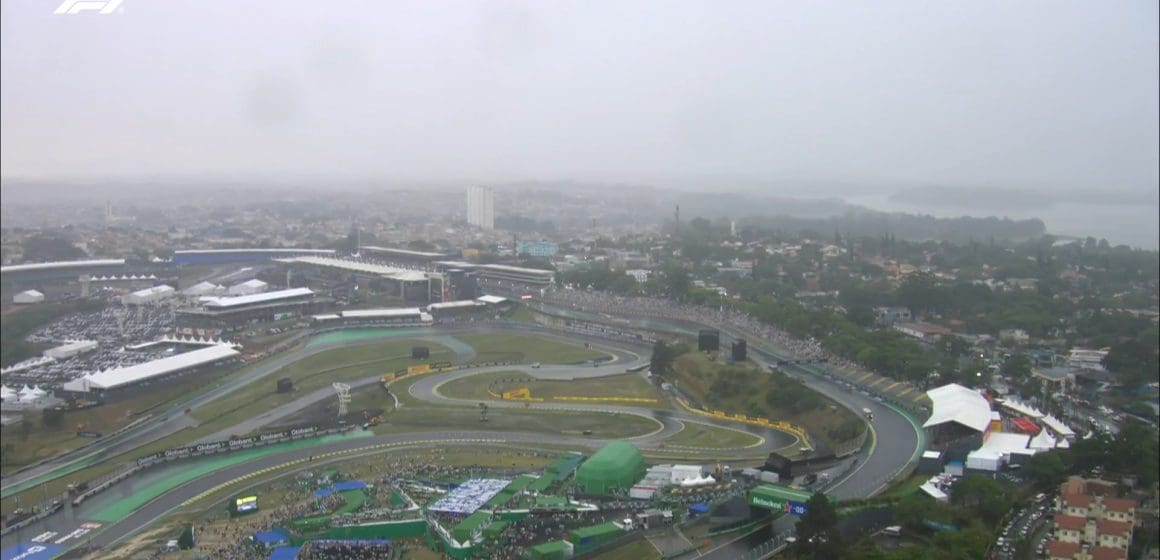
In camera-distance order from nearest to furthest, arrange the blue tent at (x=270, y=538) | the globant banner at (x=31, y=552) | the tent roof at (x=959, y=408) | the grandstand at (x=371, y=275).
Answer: the blue tent at (x=270, y=538)
the globant banner at (x=31, y=552)
the tent roof at (x=959, y=408)
the grandstand at (x=371, y=275)

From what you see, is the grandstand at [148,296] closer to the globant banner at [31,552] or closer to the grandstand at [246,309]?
the grandstand at [246,309]

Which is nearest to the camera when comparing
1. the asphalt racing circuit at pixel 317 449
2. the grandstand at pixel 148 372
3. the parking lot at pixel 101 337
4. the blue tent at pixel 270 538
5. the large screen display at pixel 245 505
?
the blue tent at pixel 270 538

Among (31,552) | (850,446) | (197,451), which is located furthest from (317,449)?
(850,446)

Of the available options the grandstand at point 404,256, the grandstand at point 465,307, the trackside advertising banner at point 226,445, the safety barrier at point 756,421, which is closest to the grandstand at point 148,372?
the trackside advertising banner at point 226,445

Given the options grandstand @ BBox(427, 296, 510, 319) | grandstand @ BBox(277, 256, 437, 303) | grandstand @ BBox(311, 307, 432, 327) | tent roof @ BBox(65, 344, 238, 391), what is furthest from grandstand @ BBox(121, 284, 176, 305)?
tent roof @ BBox(65, 344, 238, 391)

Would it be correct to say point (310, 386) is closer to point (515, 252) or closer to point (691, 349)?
point (691, 349)

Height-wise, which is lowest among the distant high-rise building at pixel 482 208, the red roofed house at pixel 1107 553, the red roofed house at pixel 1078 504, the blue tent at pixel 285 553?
the blue tent at pixel 285 553

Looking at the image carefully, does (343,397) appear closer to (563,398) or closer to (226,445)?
(226,445)
